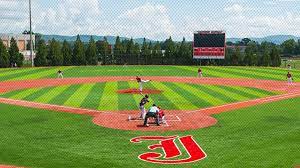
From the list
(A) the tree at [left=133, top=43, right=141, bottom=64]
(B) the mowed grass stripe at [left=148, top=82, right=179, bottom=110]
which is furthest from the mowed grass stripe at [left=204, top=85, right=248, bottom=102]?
(A) the tree at [left=133, top=43, right=141, bottom=64]

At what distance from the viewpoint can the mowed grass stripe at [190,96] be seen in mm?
32812

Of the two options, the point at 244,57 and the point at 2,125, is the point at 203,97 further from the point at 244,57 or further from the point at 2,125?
the point at 244,57

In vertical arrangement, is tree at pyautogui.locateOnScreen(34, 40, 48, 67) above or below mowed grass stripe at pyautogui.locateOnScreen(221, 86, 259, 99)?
above

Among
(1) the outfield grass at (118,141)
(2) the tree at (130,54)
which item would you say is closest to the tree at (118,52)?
(2) the tree at (130,54)

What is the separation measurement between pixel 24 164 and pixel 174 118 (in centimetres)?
1193

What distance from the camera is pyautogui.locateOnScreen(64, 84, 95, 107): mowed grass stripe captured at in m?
33.3

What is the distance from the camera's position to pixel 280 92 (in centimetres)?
4134

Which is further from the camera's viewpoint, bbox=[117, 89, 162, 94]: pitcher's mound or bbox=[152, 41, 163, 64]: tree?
bbox=[152, 41, 163, 64]: tree

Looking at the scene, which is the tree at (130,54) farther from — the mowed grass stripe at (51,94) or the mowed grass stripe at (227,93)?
the mowed grass stripe at (51,94)

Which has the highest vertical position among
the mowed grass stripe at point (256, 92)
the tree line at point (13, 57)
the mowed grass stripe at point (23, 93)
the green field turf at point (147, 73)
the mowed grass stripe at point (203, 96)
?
the tree line at point (13, 57)

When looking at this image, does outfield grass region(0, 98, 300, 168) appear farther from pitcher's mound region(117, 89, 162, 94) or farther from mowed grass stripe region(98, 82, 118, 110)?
pitcher's mound region(117, 89, 162, 94)

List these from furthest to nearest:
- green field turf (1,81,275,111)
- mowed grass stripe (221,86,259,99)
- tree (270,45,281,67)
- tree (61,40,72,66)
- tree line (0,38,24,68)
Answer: tree (61,40,72,66) < tree (270,45,281,67) < tree line (0,38,24,68) < mowed grass stripe (221,86,259,99) < green field turf (1,81,275,111)

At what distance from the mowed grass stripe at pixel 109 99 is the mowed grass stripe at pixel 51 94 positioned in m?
4.46

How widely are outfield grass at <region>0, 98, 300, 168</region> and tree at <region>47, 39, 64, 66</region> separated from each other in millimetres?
67385
